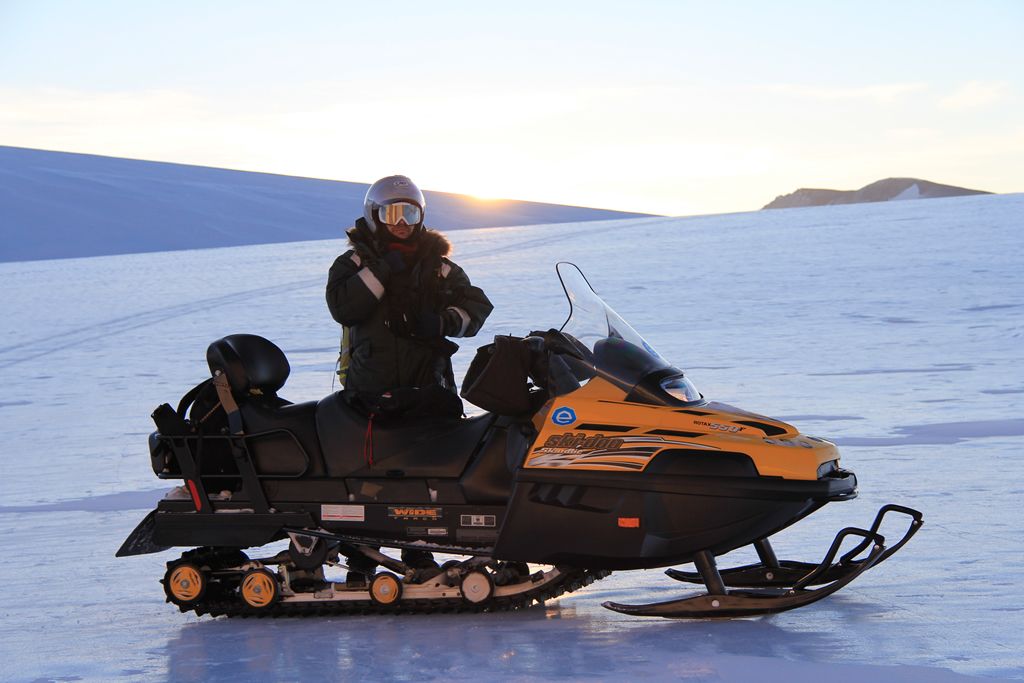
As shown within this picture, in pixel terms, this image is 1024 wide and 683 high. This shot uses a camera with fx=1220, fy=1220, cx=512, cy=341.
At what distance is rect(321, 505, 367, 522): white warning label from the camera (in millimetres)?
4246

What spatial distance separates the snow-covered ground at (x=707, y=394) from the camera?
362cm

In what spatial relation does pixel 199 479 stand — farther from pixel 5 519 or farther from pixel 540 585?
pixel 5 519

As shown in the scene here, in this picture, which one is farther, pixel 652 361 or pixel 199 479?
pixel 199 479

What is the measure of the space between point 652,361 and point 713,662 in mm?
981

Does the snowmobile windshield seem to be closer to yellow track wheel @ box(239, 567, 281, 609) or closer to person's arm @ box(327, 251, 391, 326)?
person's arm @ box(327, 251, 391, 326)

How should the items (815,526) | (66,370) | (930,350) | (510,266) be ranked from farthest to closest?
1. (510,266)
2. (66,370)
3. (930,350)
4. (815,526)

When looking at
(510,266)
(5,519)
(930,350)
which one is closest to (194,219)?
(510,266)

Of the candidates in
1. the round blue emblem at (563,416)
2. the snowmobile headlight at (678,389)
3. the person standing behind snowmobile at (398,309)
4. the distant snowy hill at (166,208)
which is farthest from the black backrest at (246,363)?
the distant snowy hill at (166,208)

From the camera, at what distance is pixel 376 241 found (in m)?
4.48

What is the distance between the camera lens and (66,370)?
42.5ft

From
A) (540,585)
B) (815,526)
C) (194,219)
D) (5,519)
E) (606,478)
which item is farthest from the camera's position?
(194,219)

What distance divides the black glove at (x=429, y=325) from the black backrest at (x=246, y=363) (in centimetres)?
50

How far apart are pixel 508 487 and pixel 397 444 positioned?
1.41 ft

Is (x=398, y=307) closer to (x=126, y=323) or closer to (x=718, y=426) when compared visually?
(x=718, y=426)
